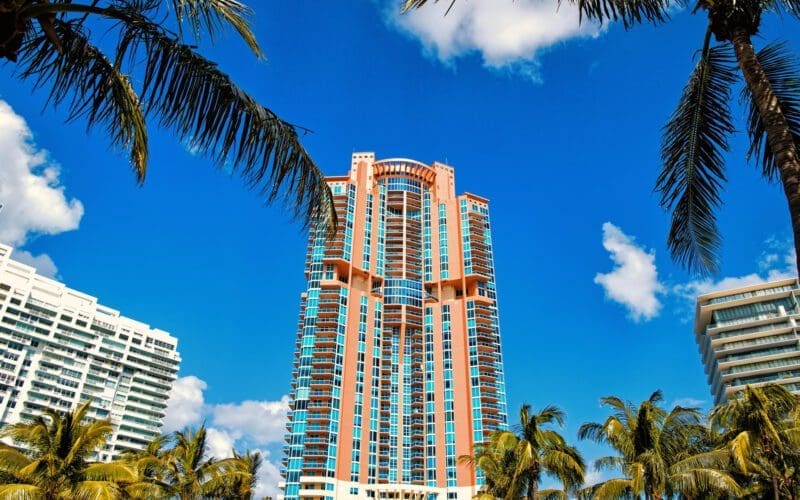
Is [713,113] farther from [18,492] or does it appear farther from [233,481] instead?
[233,481]

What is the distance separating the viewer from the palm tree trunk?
596 centimetres

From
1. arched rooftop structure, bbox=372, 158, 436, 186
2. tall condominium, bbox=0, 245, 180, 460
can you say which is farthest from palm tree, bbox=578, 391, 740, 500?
tall condominium, bbox=0, 245, 180, 460

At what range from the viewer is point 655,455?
2148 centimetres

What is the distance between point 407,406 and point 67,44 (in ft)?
292

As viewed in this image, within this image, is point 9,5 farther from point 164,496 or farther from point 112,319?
point 112,319

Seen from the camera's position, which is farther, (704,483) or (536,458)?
(536,458)

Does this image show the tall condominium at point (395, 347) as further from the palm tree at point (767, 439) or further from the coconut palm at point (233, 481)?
the palm tree at point (767, 439)

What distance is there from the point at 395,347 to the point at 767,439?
75642 mm

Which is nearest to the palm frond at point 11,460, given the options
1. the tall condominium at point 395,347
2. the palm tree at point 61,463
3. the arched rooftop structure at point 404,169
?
the palm tree at point 61,463

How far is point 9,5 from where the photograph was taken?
4.73 meters

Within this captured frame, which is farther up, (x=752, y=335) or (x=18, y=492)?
→ (x=752, y=335)

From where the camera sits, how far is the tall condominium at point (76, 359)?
110 meters

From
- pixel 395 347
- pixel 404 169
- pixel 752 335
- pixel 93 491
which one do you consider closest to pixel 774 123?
pixel 93 491

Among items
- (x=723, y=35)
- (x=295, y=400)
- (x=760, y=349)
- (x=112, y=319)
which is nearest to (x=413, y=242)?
(x=295, y=400)
